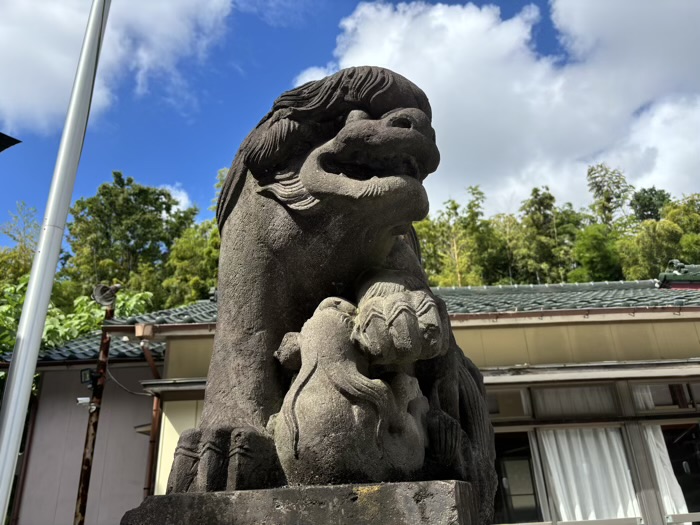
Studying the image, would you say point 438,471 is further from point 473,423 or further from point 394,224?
point 394,224

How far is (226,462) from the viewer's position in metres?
1.74

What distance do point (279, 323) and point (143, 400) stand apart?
7584 mm

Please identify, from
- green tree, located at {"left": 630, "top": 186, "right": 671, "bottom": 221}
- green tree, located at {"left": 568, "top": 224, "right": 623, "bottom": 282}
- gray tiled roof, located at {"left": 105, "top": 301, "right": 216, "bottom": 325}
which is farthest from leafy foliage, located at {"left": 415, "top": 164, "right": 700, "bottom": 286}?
gray tiled roof, located at {"left": 105, "top": 301, "right": 216, "bottom": 325}

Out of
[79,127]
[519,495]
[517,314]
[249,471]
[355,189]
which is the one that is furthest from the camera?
[517,314]

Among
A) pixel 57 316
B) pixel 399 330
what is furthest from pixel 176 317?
pixel 399 330

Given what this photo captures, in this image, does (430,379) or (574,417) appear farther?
(574,417)

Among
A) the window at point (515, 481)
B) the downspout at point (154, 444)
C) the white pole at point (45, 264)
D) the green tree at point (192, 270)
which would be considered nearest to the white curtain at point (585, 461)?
the window at point (515, 481)

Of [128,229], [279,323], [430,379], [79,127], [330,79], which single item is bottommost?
[430,379]

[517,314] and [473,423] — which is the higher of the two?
[517,314]

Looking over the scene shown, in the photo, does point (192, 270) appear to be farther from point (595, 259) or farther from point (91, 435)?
point (595, 259)

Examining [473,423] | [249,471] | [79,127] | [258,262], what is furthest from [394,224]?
[79,127]

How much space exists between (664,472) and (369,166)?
22.7 ft

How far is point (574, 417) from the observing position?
714cm

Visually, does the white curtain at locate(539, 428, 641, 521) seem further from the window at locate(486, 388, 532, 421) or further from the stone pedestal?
the stone pedestal
